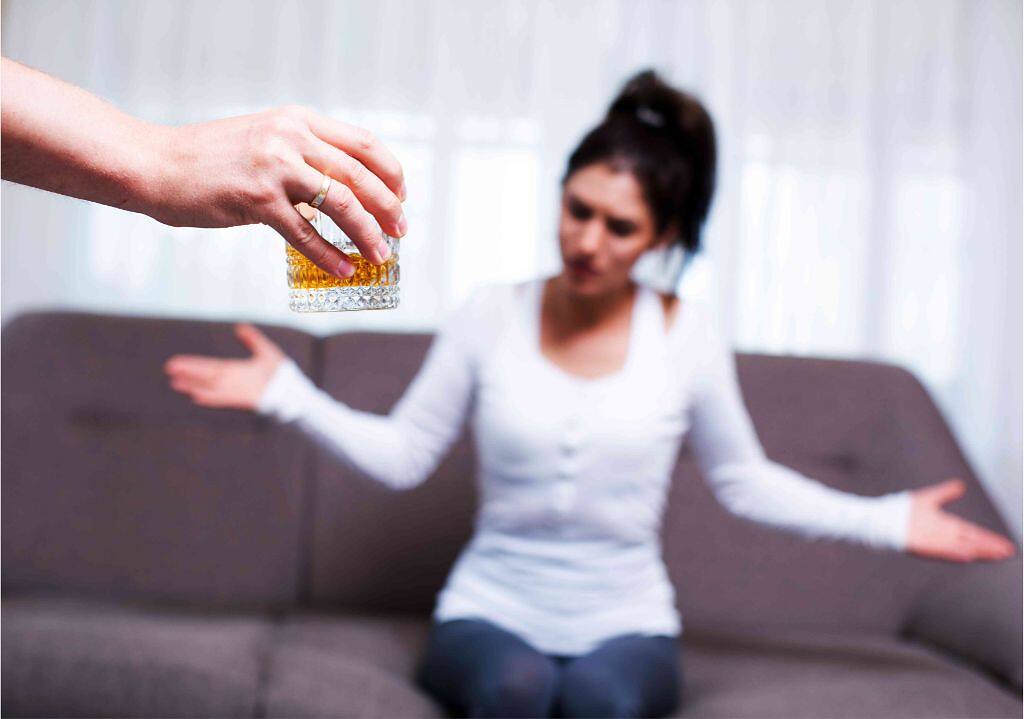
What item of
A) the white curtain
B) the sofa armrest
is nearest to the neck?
the white curtain

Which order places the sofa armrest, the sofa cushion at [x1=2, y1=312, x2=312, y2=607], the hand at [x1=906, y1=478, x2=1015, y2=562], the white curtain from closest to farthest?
1. the hand at [x1=906, y1=478, x2=1015, y2=562]
2. the sofa armrest
3. the sofa cushion at [x1=2, y1=312, x2=312, y2=607]
4. the white curtain

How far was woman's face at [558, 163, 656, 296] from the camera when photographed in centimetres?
160

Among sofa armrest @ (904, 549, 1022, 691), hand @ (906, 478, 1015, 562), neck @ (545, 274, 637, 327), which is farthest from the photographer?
neck @ (545, 274, 637, 327)

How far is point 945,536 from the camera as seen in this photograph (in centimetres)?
148

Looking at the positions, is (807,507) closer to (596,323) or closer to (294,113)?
(596,323)

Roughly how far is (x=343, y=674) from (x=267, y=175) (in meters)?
0.91

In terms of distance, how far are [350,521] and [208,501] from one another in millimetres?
266

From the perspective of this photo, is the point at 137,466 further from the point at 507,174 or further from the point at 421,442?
the point at 507,174

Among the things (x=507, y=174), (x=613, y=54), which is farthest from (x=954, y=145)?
(x=507, y=174)

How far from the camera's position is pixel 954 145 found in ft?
8.04

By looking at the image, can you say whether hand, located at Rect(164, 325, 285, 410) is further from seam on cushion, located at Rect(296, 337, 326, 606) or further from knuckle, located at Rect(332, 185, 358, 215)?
knuckle, located at Rect(332, 185, 358, 215)

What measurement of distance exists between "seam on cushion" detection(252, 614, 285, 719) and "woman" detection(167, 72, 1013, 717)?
0.22 metres

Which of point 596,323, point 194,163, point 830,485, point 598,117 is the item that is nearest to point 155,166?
point 194,163

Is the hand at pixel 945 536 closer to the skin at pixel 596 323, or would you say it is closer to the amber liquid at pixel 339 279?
the skin at pixel 596 323
